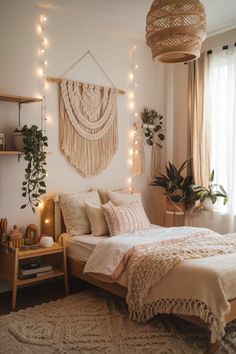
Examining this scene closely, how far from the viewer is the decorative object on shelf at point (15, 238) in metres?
3.31

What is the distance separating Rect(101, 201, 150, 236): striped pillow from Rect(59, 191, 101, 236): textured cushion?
9.7 inches

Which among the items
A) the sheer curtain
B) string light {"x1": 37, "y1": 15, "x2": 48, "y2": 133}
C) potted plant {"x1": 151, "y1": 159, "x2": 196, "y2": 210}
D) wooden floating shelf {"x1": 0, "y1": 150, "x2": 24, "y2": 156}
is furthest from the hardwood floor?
the sheer curtain

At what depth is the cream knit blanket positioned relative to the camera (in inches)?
96.0

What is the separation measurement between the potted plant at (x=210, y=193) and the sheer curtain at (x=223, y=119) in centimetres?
6

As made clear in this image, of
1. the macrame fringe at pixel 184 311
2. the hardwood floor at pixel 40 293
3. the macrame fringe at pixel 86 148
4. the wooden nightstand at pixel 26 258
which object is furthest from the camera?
the macrame fringe at pixel 86 148

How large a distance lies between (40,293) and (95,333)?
1.05 meters

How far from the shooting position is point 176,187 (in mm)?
4516

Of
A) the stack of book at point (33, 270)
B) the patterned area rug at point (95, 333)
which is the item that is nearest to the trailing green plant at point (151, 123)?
the stack of book at point (33, 270)

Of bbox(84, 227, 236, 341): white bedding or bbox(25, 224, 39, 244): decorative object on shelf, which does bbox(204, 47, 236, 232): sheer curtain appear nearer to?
bbox(84, 227, 236, 341): white bedding

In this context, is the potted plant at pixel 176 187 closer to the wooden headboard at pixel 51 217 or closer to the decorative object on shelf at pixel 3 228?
the wooden headboard at pixel 51 217

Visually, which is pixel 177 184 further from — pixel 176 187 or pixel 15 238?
pixel 15 238

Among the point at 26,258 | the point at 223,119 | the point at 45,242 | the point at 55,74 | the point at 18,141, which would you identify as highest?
the point at 55,74

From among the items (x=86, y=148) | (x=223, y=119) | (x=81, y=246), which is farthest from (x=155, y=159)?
(x=81, y=246)

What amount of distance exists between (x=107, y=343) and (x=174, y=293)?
59 cm
